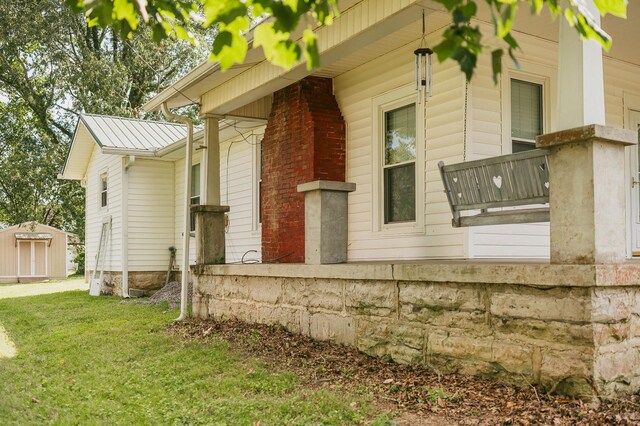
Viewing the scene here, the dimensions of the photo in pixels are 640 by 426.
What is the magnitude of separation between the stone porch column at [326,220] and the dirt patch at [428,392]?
95 centimetres

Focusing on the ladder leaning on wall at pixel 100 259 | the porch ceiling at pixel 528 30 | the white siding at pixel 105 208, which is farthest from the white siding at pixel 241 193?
the ladder leaning on wall at pixel 100 259

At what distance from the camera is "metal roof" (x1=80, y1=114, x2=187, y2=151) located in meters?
16.3

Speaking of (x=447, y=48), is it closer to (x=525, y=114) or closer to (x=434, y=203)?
(x=434, y=203)

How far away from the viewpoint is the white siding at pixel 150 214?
53.7 ft

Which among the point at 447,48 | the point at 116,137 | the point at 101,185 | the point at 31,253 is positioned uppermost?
the point at 116,137

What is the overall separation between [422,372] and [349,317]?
1181 mm

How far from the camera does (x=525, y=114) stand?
754 centimetres

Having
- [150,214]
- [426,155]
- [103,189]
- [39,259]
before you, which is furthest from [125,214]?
[39,259]

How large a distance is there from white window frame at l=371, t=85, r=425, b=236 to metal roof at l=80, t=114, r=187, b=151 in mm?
9034

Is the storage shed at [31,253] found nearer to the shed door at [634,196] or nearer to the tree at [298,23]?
the shed door at [634,196]

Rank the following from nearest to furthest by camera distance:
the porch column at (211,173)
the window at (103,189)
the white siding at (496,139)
Result: 1. the white siding at (496,139)
2. the porch column at (211,173)
3. the window at (103,189)

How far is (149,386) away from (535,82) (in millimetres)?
5342

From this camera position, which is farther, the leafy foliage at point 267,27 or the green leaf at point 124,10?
the green leaf at point 124,10

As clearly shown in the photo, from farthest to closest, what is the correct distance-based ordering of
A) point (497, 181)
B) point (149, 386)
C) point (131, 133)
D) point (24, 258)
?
1. point (24, 258)
2. point (131, 133)
3. point (149, 386)
4. point (497, 181)
